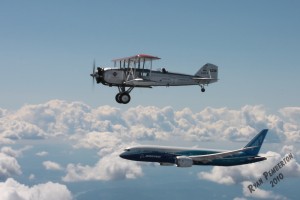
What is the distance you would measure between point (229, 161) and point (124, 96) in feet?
212

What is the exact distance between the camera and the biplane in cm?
4984

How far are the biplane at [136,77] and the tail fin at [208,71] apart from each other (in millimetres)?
2858

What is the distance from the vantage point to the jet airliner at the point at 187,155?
304 ft

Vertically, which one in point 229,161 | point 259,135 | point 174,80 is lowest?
point 229,161

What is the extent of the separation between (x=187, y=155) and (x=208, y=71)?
4802 cm

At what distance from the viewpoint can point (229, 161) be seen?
107m

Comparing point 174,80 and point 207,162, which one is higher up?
point 174,80

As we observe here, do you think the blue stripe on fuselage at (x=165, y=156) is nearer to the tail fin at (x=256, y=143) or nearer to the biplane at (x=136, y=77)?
the tail fin at (x=256, y=143)

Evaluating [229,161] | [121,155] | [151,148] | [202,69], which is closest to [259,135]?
[229,161]

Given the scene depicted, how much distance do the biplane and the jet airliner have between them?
39.2 m

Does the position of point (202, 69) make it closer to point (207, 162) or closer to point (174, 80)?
point (174, 80)

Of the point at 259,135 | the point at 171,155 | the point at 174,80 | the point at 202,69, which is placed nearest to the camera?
the point at 174,80

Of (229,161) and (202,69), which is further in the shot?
(229,161)

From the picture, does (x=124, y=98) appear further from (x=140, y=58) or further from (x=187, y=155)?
(x=187, y=155)
